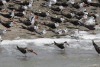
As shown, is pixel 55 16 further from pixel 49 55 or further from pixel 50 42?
pixel 49 55

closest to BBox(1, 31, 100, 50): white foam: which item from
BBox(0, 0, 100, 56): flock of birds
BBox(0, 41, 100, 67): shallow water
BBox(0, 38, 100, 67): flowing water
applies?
BBox(0, 38, 100, 67): flowing water

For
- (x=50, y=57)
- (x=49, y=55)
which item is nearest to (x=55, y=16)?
(x=49, y=55)

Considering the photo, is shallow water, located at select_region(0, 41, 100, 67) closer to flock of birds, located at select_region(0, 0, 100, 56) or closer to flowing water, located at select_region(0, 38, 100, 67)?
flowing water, located at select_region(0, 38, 100, 67)

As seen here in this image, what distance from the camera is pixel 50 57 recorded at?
32.6 feet

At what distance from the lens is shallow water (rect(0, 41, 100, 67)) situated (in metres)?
8.73

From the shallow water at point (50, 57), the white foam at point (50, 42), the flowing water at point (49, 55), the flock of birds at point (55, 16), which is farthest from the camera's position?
the flock of birds at point (55, 16)

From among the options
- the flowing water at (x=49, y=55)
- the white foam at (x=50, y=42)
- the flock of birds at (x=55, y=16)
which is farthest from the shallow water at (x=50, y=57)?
the flock of birds at (x=55, y=16)

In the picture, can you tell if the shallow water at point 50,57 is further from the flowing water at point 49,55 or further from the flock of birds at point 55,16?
the flock of birds at point 55,16

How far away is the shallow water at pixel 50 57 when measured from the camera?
28.7ft

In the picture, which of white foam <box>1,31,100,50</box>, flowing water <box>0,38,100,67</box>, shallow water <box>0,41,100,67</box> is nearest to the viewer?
shallow water <box>0,41,100,67</box>

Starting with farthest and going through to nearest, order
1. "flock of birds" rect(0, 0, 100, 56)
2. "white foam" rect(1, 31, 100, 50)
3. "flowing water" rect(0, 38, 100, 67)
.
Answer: "flock of birds" rect(0, 0, 100, 56), "white foam" rect(1, 31, 100, 50), "flowing water" rect(0, 38, 100, 67)

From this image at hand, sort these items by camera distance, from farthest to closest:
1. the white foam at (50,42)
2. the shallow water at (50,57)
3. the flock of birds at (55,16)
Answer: the flock of birds at (55,16) < the white foam at (50,42) < the shallow water at (50,57)

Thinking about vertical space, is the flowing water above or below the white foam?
above

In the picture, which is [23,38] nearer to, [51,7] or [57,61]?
[57,61]
